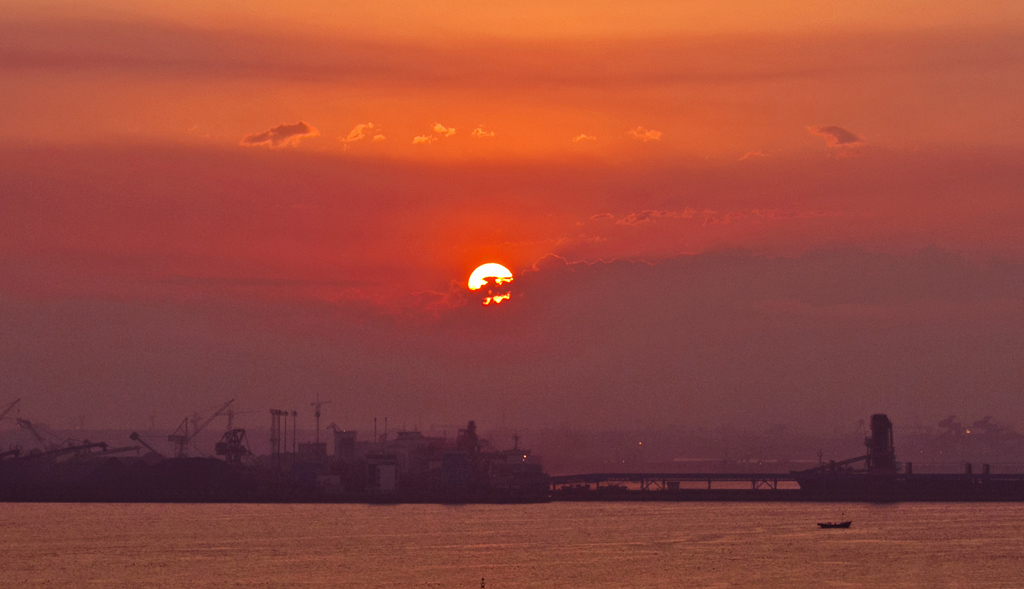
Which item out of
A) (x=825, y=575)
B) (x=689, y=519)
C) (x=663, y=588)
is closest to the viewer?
(x=663, y=588)

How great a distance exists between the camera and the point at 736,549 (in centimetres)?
13450

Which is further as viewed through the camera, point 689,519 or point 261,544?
point 689,519

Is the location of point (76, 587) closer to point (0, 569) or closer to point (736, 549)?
point (0, 569)

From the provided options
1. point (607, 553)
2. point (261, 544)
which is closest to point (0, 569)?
point (261, 544)

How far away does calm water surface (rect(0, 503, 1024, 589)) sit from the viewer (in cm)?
11169

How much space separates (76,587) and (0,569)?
13.8 metres

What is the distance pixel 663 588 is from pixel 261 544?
1804 inches

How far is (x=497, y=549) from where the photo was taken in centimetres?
13075

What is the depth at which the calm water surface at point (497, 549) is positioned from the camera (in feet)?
366

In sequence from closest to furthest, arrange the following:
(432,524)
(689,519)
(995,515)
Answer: (432,524), (689,519), (995,515)

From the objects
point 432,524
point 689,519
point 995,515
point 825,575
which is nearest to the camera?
point 825,575

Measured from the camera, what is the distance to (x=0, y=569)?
11706 centimetres

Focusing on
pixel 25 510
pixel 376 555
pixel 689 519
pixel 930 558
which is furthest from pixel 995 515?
pixel 25 510

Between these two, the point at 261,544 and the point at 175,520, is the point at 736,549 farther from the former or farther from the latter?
the point at 175,520
